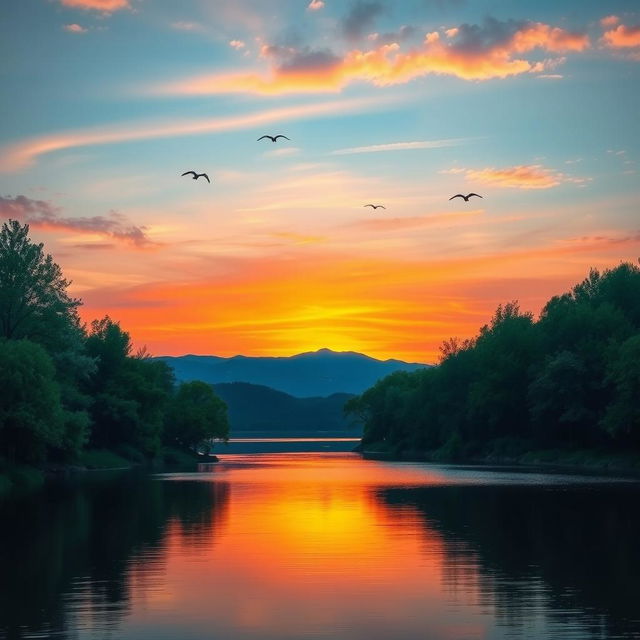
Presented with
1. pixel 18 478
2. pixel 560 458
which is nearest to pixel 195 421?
pixel 560 458

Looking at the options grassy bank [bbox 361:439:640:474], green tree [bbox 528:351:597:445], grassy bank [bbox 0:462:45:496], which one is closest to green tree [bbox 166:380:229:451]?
grassy bank [bbox 361:439:640:474]

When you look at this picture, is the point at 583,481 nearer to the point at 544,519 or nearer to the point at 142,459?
the point at 544,519

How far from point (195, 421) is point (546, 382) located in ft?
186

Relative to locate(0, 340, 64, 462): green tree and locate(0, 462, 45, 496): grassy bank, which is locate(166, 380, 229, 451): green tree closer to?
locate(0, 462, 45, 496): grassy bank

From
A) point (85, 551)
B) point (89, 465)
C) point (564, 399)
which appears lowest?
point (89, 465)

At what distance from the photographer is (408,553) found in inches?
1204

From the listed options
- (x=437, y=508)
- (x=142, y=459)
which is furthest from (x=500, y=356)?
(x=437, y=508)

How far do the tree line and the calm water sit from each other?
19.6m

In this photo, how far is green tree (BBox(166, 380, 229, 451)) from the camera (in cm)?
14600

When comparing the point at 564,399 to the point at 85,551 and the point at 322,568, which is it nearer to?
the point at 85,551

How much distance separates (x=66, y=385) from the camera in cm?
9312

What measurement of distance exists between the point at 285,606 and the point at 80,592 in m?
4.86

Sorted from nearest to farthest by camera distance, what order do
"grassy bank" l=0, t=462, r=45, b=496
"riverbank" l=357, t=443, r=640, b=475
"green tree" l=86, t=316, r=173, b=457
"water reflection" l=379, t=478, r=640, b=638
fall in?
1. "water reflection" l=379, t=478, r=640, b=638
2. "grassy bank" l=0, t=462, r=45, b=496
3. "riverbank" l=357, t=443, r=640, b=475
4. "green tree" l=86, t=316, r=173, b=457

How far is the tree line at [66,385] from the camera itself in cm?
7094
